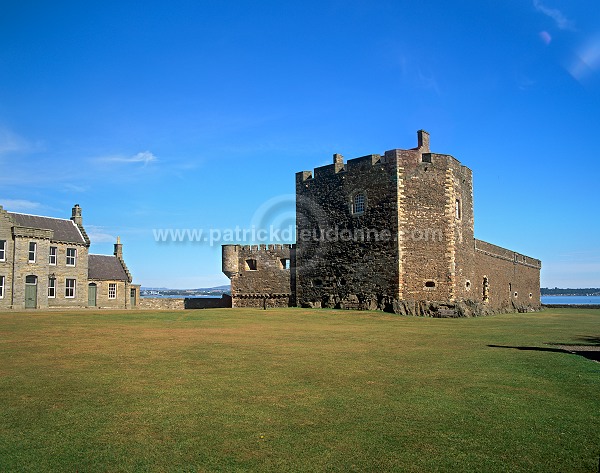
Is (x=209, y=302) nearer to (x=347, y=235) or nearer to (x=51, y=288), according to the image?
(x=51, y=288)

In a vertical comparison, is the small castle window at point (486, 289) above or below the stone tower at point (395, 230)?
below

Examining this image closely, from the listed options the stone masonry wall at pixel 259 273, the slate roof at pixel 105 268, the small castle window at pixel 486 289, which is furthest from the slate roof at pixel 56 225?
the small castle window at pixel 486 289

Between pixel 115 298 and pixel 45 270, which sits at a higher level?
pixel 45 270

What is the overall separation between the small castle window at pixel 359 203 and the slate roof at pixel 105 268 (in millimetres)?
25859

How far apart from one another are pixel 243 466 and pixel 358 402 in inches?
118

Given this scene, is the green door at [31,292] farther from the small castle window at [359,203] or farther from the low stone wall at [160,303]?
the small castle window at [359,203]

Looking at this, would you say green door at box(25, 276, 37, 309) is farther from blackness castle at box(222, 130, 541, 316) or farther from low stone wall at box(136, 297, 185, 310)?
blackness castle at box(222, 130, 541, 316)

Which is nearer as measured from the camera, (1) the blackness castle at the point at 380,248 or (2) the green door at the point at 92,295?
(1) the blackness castle at the point at 380,248

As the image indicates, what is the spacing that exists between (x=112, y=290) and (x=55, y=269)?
275 inches

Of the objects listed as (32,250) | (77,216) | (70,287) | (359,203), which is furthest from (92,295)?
(359,203)

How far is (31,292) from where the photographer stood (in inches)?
1543

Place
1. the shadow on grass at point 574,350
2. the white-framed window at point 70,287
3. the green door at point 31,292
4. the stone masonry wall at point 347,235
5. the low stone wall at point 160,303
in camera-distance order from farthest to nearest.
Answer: the low stone wall at point 160,303 → the white-framed window at point 70,287 → the green door at point 31,292 → the stone masonry wall at point 347,235 → the shadow on grass at point 574,350

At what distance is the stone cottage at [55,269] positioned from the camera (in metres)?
37.8

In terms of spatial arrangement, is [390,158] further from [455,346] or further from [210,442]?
[210,442]
